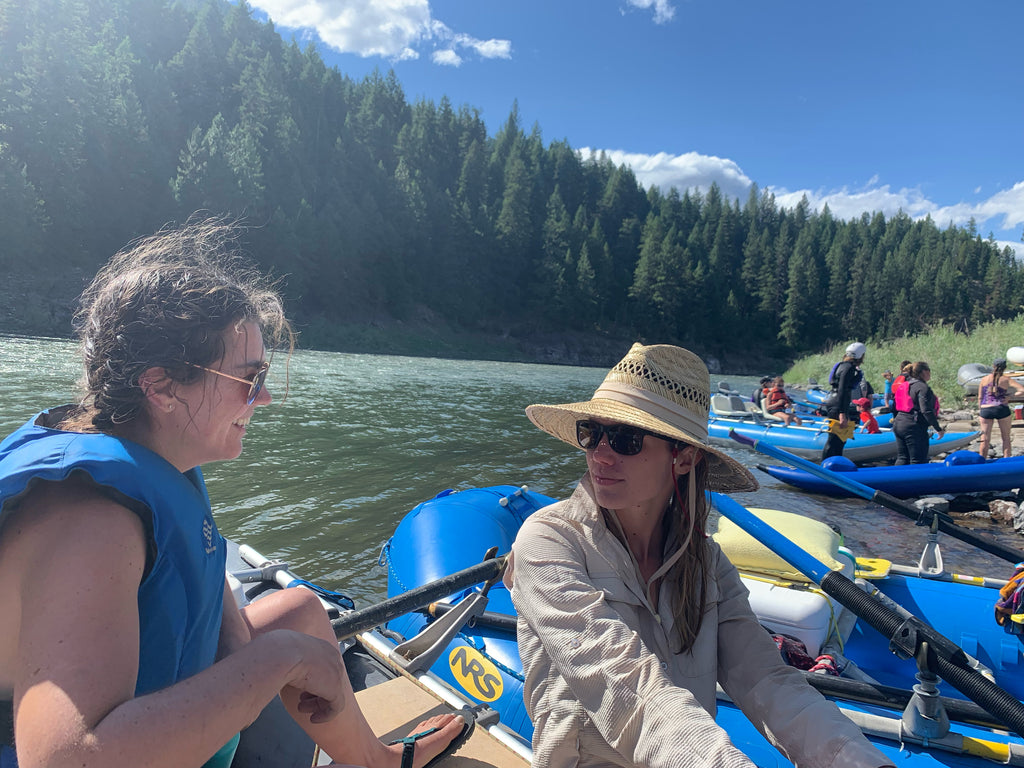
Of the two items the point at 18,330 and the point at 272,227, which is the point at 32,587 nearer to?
the point at 18,330

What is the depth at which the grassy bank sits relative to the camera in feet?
59.3

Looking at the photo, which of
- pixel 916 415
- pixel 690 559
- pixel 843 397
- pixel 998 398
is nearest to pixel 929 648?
pixel 690 559

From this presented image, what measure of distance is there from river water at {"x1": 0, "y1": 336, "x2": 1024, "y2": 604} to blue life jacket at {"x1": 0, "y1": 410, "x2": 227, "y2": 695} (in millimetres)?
467

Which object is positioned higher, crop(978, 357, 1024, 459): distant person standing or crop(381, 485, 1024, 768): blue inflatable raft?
crop(978, 357, 1024, 459): distant person standing

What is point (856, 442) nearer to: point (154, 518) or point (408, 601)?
point (408, 601)

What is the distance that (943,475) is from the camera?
341 inches

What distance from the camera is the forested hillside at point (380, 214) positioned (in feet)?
140

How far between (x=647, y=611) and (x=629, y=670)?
0.28m

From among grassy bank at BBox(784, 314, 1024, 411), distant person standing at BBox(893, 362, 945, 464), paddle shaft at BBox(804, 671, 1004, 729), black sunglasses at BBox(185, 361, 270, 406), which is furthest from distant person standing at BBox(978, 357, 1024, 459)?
black sunglasses at BBox(185, 361, 270, 406)

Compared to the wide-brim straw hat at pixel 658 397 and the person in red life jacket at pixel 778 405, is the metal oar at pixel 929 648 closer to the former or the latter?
the wide-brim straw hat at pixel 658 397

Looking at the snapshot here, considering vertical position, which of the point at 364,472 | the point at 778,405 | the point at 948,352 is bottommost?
the point at 364,472

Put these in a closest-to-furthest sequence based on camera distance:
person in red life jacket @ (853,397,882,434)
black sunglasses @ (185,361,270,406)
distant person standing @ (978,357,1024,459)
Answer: black sunglasses @ (185,361,270,406) < distant person standing @ (978,357,1024,459) < person in red life jacket @ (853,397,882,434)

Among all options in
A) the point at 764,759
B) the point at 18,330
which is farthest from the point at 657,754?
the point at 18,330

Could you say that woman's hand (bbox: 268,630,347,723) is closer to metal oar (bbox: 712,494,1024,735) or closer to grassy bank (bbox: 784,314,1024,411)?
metal oar (bbox: 712,494,1024,735)
